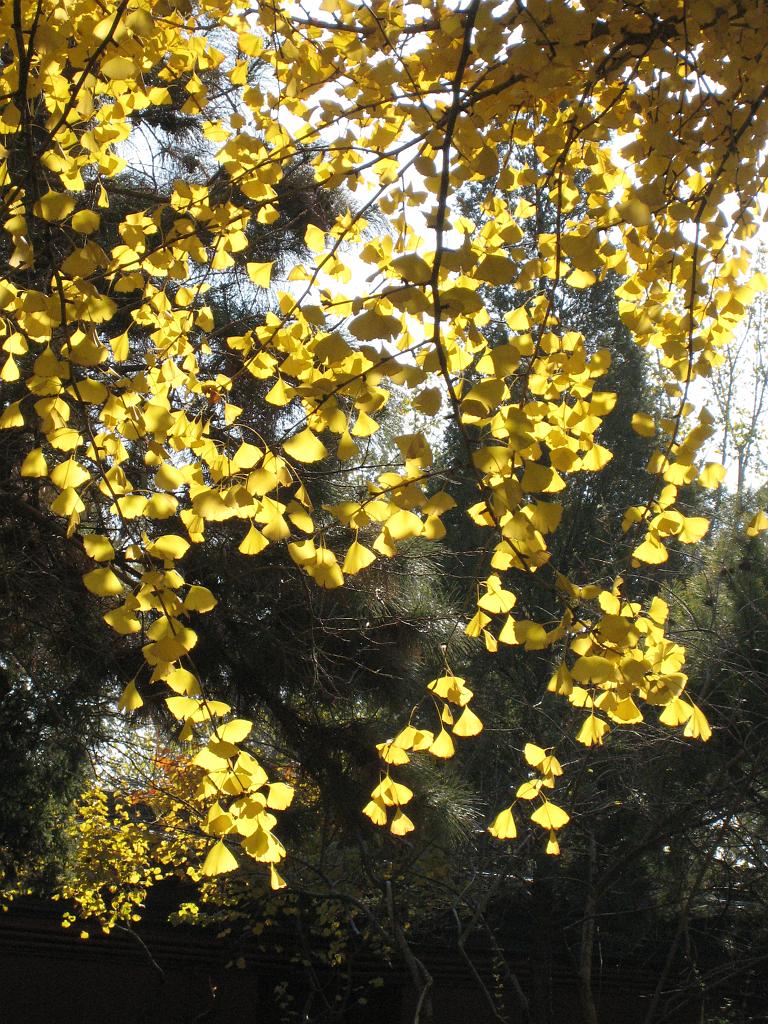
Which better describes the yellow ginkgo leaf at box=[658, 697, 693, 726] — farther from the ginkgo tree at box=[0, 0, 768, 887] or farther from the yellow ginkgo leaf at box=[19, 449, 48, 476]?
the yellow ginkgo leaf at box=[19, 449, 48, 476]

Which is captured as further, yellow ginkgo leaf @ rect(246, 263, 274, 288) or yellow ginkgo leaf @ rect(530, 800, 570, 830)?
yellow ginkgo leaf @ rect(246, 263, 274, 288)

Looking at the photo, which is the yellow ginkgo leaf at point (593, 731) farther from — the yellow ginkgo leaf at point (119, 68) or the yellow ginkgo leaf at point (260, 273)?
the yellow ginkgo leaf at point (119, 68)

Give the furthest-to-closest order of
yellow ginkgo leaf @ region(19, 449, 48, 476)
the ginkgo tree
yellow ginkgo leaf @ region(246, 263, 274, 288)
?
1. yellow ginkgo leaf @ region(246, 263, 274, 288)
2. yellow ginkgo leaf @ region(19, 449, 48, 476)
3. the ginkgo tree

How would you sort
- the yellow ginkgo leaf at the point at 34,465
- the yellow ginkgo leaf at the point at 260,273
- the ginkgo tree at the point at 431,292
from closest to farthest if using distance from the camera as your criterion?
the ginkgo tree at the point at 431,292
the yellow ginkgo leaf at the point at 34,465
the yellow ginkgo leaf at the point at 260,273

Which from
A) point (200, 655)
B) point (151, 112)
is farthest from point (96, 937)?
point (151, 112)

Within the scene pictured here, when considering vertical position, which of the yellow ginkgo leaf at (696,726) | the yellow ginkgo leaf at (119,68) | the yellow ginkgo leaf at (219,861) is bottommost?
the yellow ginkgo leaf at (219,861)

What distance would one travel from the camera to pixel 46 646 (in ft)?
10.2

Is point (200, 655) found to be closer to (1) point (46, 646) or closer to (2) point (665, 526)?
(1) point (46, 646)

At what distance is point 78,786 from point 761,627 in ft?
10.7

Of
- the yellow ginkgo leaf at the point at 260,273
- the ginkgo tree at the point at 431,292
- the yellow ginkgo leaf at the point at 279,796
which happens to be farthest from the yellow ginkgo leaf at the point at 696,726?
the yellow ginkgo leaf at the point at 260,273

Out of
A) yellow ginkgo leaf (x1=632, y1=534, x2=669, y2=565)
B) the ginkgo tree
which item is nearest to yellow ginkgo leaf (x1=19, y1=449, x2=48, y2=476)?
the ginkgo tree

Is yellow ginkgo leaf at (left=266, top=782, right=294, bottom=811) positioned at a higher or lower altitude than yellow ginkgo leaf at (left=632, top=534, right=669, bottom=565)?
lower

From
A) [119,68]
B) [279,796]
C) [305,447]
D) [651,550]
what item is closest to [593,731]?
[651,550]

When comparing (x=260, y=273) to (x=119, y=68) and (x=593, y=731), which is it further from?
(x=593, y=731)
